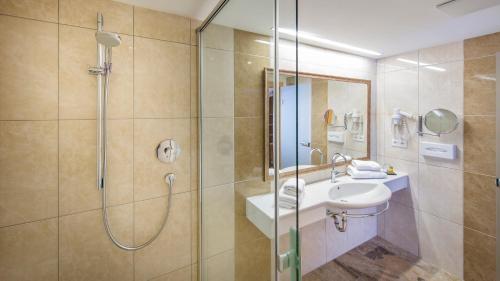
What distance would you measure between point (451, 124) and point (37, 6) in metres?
2.89

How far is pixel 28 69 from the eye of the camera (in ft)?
3.14

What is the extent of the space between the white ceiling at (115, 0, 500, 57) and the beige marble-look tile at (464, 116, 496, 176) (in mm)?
693

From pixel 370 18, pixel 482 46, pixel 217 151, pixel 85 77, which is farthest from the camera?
pixel 482 46

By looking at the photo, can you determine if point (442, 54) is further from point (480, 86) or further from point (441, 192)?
point (441, 192)

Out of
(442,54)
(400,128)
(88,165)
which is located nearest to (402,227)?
(400,128)

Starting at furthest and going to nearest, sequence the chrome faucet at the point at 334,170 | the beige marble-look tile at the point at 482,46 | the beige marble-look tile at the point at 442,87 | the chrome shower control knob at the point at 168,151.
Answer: the chrome faucet at the point at 334,170, the beige marble-look tile at the point at 442,87, the beige marble-look tile at the point at 482,46, the chrome shower control knob at the point at 168,151

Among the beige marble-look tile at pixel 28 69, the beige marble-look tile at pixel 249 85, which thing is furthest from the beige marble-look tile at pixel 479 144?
the beige marble-look tile at pixel 28 69

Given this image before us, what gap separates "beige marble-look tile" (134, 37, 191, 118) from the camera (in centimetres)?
118

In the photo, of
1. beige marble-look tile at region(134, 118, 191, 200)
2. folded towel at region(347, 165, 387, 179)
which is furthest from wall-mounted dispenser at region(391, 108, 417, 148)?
beige marble-look tile at region(134, 118, 191, 200)

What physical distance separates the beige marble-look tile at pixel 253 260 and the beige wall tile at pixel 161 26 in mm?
1194

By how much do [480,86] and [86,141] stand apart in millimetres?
2783

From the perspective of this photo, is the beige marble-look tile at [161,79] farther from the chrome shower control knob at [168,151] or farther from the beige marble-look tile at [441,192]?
the beige marble-look tile at [441,192]

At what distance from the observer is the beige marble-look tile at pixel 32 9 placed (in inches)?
36.2

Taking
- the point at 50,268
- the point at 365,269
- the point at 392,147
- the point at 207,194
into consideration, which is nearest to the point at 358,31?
the point at 392,147
